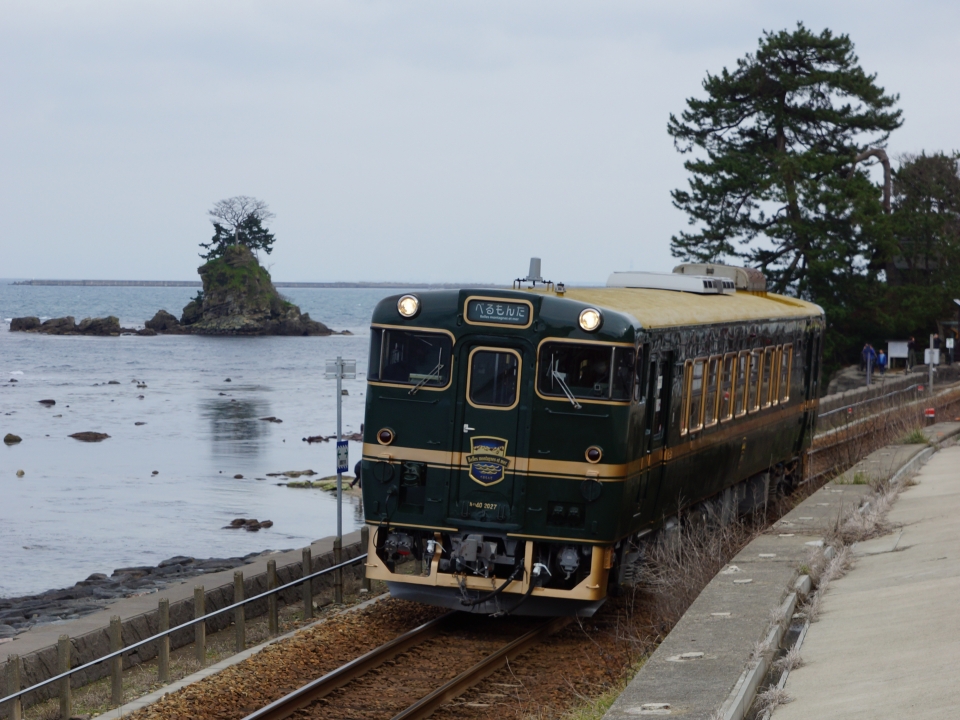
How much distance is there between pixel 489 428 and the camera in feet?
38.6

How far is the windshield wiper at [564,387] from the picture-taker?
11.6 m

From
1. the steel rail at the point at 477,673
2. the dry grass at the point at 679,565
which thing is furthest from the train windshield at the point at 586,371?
the steel rail at the point at 477,673

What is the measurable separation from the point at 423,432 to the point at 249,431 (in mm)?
43426

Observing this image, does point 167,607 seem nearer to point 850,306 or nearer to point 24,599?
point 24,599

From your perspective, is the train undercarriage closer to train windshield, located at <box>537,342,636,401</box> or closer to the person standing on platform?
train windshield, located at <box>537,342,636,401</box>

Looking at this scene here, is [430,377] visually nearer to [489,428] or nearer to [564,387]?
[489,428]

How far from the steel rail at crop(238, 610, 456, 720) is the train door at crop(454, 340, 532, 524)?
1.32 meters

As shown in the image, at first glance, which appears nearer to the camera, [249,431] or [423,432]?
[423,432]

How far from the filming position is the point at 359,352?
11088 cm

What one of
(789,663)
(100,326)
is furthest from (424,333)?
(100,326)

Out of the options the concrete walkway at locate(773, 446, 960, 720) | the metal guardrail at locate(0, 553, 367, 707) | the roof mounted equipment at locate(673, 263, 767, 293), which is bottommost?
the metal guardrail at locate(0, 553, 367, 707)

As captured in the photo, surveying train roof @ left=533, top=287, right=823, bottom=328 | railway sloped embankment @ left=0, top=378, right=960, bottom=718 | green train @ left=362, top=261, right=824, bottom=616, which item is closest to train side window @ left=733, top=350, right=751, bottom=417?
train roof @ left=533, top=287, right=823, bottom=328

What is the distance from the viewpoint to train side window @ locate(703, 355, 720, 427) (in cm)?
1445

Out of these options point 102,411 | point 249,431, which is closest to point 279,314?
point 102,411
